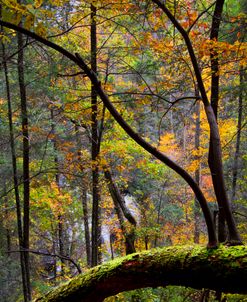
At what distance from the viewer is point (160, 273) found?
72.2 inches

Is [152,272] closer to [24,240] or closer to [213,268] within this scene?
[213,268]

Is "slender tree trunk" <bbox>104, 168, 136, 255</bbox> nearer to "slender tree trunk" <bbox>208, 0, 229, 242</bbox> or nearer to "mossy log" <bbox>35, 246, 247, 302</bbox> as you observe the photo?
"slender tree trunk" <bbox>208, 0, 229, 242</bbox>

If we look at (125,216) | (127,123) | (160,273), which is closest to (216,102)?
(127,123)

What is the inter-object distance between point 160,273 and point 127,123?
181 centimetres

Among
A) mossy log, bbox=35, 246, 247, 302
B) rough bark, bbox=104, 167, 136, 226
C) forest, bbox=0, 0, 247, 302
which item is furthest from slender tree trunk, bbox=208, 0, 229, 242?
rough bark, bbox=104, 167, 136, 226

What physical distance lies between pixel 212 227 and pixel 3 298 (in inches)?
378

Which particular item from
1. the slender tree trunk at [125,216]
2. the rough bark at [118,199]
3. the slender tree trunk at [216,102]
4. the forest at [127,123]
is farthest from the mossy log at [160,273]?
the rough bark at [118,199]

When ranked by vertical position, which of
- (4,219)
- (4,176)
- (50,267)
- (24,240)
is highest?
(4,176)

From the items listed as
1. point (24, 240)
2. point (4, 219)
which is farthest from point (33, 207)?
point (24, 240)

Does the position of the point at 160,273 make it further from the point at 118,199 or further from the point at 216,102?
the point at 118,199

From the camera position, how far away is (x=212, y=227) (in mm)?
2047

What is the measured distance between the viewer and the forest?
1.88 m

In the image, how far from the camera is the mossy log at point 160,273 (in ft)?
5.57

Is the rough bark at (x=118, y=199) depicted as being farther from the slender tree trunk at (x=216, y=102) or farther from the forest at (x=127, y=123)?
the slender tree trunk at (x=216, y=102)
